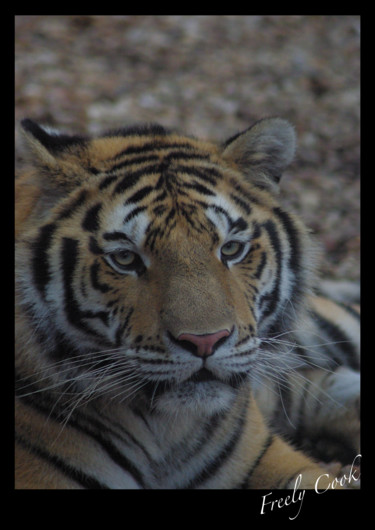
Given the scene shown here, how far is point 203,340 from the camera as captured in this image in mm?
1869

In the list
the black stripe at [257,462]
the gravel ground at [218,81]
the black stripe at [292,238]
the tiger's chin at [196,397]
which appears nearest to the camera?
the tiger's chin at [196,397]

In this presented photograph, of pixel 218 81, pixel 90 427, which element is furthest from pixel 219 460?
pixel 218 81

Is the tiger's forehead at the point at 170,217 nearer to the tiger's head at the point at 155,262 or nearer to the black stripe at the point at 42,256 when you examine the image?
the tiger's head at the point at 155,262

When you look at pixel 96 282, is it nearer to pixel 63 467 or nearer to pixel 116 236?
pixel 116 236

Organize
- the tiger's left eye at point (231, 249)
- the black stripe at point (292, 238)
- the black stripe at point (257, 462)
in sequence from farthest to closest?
the black stripe at point (257, 462), the black stripe at point (292, 238), the tiger's left eye at point (231, 249)

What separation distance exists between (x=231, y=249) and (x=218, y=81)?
3643 millimetres

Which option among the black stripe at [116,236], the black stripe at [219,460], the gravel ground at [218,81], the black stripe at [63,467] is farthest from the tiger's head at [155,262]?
the gravel ground at [218,81]

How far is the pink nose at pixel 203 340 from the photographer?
1.87m

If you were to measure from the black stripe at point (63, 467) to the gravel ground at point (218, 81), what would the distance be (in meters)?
2.51

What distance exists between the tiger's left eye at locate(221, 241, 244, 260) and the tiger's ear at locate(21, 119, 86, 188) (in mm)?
501

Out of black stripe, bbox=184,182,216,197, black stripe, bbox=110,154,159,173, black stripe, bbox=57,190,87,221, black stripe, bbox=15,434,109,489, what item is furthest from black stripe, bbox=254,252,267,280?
black stripe, bbox=15,434,109,489

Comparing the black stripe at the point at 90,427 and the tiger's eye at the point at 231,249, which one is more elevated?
the tiger's eye at the point at 231,249
